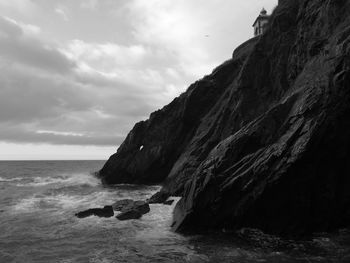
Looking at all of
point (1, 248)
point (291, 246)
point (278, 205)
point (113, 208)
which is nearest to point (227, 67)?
point (113, 208)

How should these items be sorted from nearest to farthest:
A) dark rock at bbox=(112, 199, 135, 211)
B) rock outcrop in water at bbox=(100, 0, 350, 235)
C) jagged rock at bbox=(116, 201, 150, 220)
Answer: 1. rock outcrop in water at bbox=(100, 0, 350, 235)
2. jagged rock at bbox=(116, 201, 150, 220)
3. dark rock at bbox=(112, 199, 135, 211)

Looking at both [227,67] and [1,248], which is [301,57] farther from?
[1,248]

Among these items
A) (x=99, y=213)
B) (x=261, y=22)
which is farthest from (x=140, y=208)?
(x=261, y=22)

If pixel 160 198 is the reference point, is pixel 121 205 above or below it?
below

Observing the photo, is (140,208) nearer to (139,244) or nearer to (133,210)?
(133,210)

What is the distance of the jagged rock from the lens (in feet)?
89.0

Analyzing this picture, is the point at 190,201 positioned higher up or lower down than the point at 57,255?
higher up

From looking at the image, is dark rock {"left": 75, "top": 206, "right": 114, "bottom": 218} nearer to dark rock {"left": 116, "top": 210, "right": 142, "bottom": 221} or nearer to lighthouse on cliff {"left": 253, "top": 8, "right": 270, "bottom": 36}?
dark rock {"left": 116, "top": 210, "right": 142, "bottom": 221}

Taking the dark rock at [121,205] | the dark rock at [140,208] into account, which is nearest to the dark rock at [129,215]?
the dark rock at [140,208]

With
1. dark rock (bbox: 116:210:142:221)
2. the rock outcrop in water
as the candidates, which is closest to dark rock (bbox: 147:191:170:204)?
dark rock (bbox: 116:210:142:221)

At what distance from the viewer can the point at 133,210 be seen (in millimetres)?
27844

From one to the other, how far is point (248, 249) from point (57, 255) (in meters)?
10.4

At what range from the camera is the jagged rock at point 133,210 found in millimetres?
27141

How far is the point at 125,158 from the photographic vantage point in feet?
193
